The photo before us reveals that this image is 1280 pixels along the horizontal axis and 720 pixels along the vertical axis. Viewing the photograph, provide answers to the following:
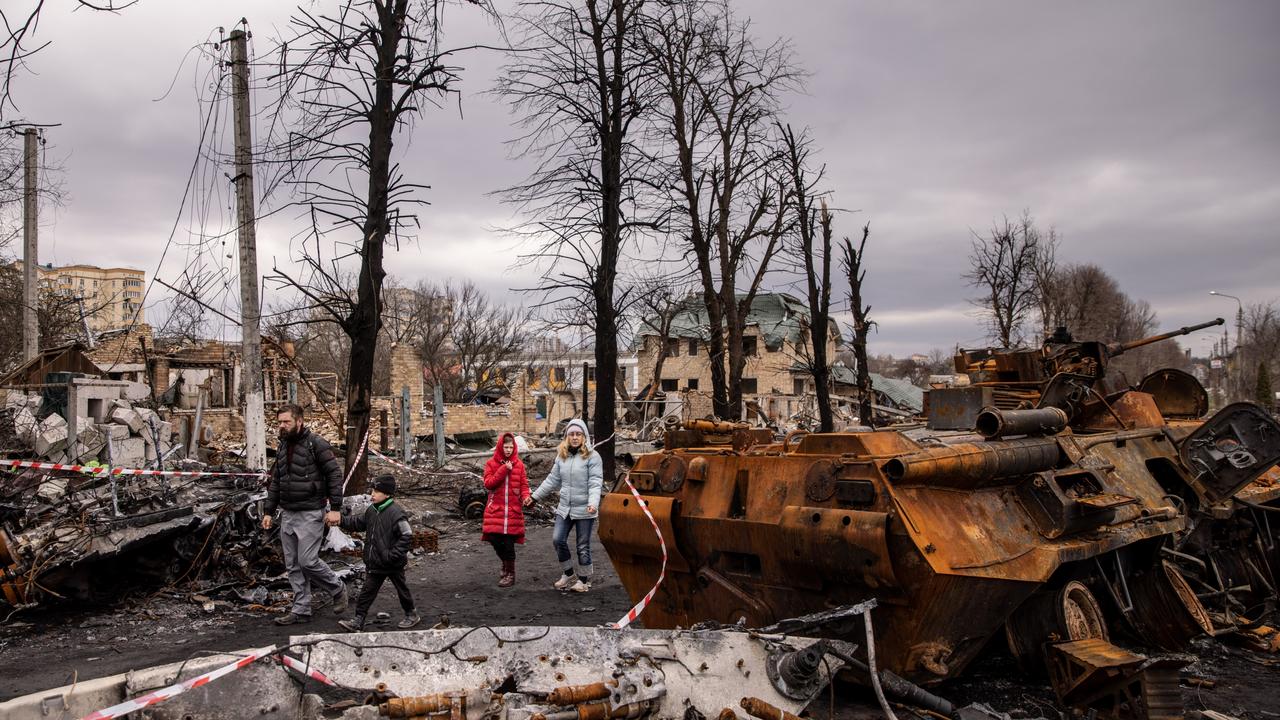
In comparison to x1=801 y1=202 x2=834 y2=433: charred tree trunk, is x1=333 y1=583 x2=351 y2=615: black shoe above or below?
below

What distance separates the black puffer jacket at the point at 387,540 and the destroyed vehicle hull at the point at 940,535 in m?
1.66

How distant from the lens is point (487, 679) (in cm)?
404

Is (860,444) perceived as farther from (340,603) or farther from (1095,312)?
(1095,312)

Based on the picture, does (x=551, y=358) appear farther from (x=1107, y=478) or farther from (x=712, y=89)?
(x=1107, y=478)

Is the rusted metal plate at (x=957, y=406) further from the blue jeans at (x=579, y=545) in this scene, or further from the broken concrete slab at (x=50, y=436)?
the broken concrete slab at (x=50, y=436)

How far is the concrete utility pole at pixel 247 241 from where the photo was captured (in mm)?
10102

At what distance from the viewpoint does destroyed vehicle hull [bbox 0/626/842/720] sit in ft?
11.9

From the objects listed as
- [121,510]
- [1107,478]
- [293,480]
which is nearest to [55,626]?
[121,510]

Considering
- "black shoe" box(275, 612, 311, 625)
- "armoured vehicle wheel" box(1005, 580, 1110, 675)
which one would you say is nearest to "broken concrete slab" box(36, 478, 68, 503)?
"black shoe" box(275, 612, 311, 625)

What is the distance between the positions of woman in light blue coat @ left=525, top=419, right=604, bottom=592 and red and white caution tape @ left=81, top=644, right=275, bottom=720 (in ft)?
15.0

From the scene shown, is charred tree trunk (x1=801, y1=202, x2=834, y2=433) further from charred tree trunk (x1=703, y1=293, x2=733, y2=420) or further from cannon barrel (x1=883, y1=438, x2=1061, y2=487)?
cannon barrel (x1=883, y1=438, x2=1061, y2=487)

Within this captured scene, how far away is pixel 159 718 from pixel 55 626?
4.16m

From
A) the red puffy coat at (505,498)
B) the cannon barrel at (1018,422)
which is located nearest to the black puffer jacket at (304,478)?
the red puffy coat at (505,498)

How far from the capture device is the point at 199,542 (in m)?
8.05
